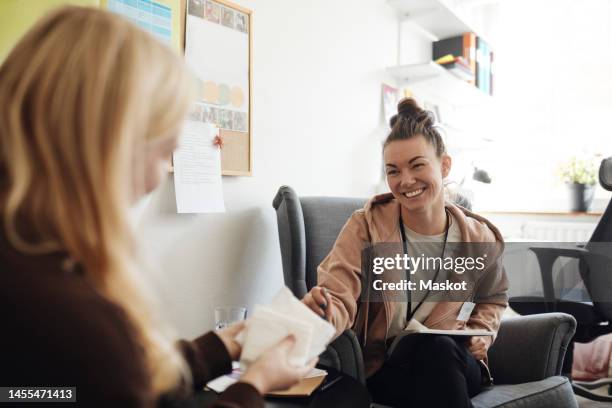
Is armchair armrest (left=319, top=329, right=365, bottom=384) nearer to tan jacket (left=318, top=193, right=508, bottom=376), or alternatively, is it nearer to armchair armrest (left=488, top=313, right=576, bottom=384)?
tan jacket (left=318, top=193, right=508, bottom=376)

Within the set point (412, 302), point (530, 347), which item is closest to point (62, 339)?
point (412, 302)

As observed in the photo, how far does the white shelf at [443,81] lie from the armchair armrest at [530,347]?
1433 mm

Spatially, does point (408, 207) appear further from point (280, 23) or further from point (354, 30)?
point (354, 30)

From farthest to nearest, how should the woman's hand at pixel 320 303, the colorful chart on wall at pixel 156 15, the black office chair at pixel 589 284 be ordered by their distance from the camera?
the black office chair at pixel 589 284 → the colorful chart on wall at pixel 156 15 → the woman's hand at pixel 320 303

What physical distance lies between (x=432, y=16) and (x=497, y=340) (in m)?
1.87

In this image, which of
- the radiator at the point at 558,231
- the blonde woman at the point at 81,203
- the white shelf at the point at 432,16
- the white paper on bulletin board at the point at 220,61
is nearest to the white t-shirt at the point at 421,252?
the white paper on bulletin board at the point at 220,61

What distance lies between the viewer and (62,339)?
51 centimetres

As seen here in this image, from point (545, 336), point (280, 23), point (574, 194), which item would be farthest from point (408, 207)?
point (574, 194)

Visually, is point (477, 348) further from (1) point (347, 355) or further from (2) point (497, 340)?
(1) point (347, 355)

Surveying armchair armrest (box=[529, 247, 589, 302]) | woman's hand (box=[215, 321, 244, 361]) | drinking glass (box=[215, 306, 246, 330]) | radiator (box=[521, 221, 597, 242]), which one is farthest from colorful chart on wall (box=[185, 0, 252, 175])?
radiator (box=[521, 221, 597, 242])

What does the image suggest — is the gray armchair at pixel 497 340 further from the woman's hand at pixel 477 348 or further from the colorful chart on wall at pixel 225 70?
the colorful chart on wall at pixel 225 70

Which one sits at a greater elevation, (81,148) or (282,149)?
(282,149)

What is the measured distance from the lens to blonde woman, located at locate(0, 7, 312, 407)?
1.69 feet

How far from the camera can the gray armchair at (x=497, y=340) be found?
4.39ft
